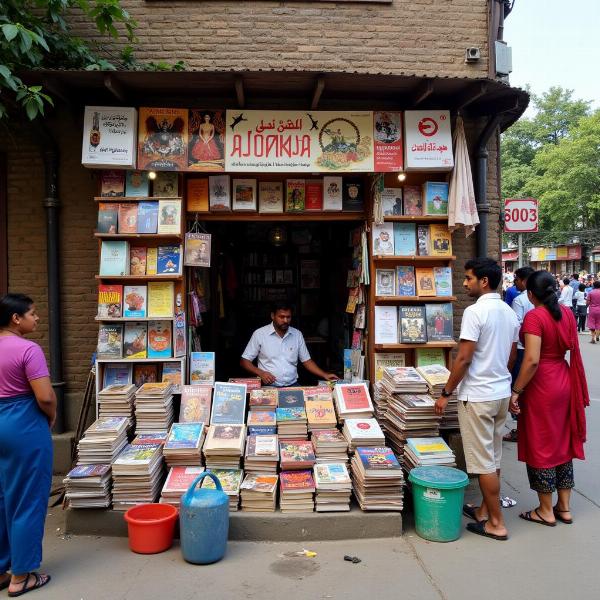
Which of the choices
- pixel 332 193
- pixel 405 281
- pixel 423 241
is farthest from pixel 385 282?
pixel 332 193

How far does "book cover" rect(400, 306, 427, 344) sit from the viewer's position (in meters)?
5.66

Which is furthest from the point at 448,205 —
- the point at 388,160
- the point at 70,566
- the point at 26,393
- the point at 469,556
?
the point at 70,566

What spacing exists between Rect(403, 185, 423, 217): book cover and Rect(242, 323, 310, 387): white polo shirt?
Result: 1939mm

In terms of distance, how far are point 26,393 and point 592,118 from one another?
35333mm

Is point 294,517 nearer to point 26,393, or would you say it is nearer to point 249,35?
point 26,393

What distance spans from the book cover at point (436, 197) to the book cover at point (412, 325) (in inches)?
43.0

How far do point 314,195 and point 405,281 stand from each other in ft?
4.60

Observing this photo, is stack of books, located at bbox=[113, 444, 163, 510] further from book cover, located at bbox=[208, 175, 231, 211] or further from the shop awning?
the shop awning

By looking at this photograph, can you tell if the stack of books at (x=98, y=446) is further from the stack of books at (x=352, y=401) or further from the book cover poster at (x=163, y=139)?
the book cover poster at (x=163, y=139)

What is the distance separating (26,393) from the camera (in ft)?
11.6

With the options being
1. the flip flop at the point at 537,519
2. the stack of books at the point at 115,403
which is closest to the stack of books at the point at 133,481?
the stack of books at the point at 115,403

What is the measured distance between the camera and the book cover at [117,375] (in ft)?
17.9

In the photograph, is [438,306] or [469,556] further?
[438,306]

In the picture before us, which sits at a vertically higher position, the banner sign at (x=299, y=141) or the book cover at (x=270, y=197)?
the banner sign at (x=299, y=141)
